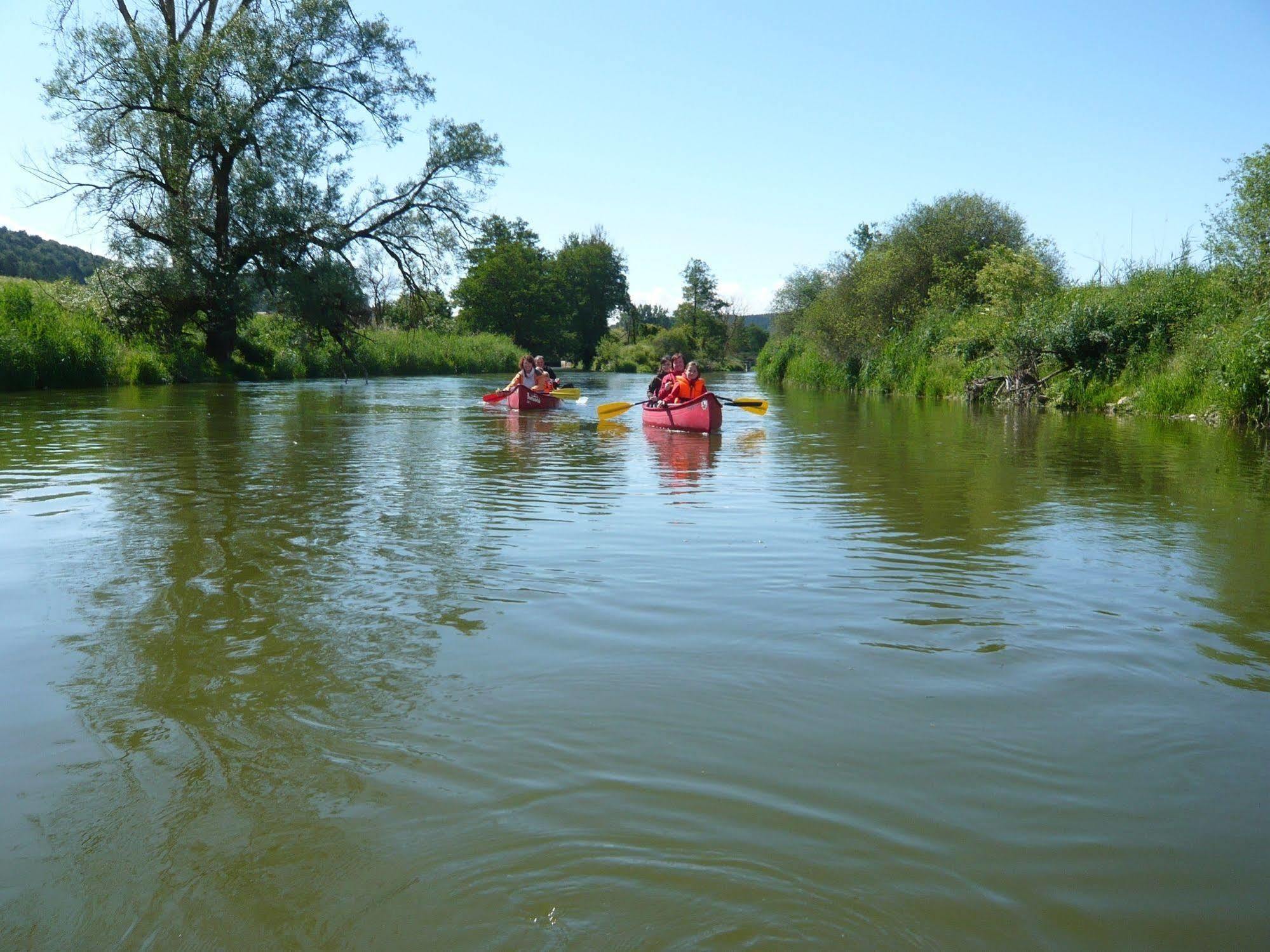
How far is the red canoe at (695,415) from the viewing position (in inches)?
612

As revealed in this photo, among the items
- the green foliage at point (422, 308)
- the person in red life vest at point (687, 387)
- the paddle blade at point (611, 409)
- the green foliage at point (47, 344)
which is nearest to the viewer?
the person in red life vest at point (687, 387)

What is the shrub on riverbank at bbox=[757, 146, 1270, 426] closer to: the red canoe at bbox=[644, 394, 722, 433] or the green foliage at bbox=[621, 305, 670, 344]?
the red canoe at bbox=[644, 394, 722, 433]

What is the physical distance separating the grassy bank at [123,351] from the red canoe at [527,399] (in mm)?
11057

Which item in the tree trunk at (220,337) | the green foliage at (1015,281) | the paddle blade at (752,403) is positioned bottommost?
the paddle blade at (752,403)

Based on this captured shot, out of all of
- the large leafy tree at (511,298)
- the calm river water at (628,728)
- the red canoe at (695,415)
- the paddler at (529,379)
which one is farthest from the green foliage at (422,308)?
the large leafy tree at (511,298)

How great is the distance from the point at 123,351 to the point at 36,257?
2267 inches

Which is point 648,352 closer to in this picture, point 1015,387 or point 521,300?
point 521,300

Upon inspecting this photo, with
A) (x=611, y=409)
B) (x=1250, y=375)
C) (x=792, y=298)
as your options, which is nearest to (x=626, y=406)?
(x=611, y=409)

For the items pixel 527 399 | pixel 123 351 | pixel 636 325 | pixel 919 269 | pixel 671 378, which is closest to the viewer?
pixel 671 378

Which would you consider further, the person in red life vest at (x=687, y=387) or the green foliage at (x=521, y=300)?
the green foliage at (x=521, y=300)

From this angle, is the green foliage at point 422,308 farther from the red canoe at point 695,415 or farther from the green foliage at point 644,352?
the green foliage at point 644,352

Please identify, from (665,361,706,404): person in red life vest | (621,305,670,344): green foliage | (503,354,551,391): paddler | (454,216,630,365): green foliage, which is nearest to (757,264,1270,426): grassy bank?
(665,361,706,404): person in red life vest

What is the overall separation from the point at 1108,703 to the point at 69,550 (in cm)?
576

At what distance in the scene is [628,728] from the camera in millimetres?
3354
